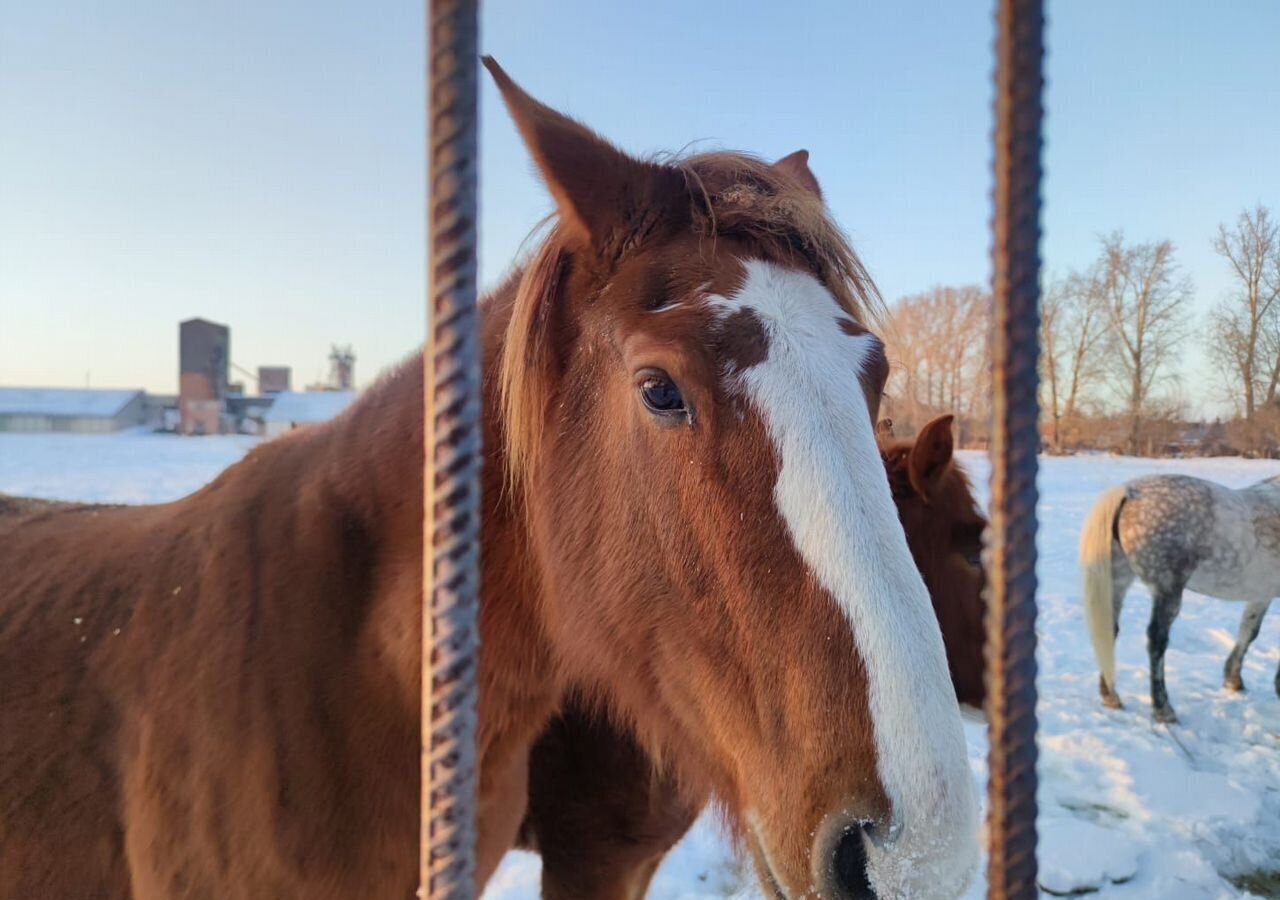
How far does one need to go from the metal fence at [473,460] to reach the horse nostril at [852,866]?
211mm

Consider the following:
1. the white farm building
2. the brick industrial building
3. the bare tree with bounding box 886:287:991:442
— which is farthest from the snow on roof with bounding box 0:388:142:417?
the bare tree with bounding box 886:287:991:442

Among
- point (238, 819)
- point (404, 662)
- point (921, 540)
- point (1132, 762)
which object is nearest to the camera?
point (238, 819)

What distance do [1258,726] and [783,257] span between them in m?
6.70

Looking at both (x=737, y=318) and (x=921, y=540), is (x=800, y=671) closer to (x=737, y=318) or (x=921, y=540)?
(x=737, y=318)

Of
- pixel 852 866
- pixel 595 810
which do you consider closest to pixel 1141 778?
pixel 595 810

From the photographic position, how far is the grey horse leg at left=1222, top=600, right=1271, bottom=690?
21.6ft

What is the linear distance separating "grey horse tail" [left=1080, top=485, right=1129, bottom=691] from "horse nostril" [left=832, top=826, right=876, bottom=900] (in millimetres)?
6197

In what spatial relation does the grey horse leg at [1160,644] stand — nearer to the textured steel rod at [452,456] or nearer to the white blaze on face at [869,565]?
the white blaze on face at [869,565]

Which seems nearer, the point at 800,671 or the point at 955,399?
the point at 800,671

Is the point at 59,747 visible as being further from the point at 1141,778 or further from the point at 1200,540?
the point at 1200,540

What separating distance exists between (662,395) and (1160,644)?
22.4 feet

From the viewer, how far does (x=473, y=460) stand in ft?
2.75

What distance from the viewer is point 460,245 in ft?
2.64

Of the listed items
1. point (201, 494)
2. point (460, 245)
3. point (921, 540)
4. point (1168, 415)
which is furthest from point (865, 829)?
point (1168, 415)
